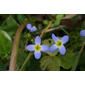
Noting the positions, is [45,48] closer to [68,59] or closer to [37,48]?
[37,48]

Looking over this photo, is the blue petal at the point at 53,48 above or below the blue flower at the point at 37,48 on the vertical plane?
above

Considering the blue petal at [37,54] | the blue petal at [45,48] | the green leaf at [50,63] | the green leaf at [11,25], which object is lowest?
the green leaf at [50,63]

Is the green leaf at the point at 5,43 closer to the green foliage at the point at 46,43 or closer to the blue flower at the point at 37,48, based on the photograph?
the green foliage at the point at 46,43

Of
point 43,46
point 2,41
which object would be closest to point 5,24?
point 2,41

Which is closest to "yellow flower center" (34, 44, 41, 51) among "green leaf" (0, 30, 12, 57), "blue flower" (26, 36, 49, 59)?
"blue flower" (26, 36, 49, 59)

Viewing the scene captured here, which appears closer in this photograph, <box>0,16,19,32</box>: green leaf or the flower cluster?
the flower cluster

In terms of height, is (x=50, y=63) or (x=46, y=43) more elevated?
(x=46, y=43)

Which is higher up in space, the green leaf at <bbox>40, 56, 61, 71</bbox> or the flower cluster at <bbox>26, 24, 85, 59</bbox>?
the flower cluster at <bbox>26, 24, 85, 59</bbox>

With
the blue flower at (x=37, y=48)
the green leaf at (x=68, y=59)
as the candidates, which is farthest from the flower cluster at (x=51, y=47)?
the green leaf at (x=68, y=59)

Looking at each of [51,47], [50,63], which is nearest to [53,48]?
[51,47]

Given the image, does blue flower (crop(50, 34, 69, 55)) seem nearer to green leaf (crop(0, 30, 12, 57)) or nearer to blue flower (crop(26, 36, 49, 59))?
blue flower (crop(26, 36, 49, 59))

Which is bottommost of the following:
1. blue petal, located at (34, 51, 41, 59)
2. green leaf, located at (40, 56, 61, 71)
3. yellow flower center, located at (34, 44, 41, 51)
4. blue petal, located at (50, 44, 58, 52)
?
green leaf, located at (40, 56, 61, 71)
